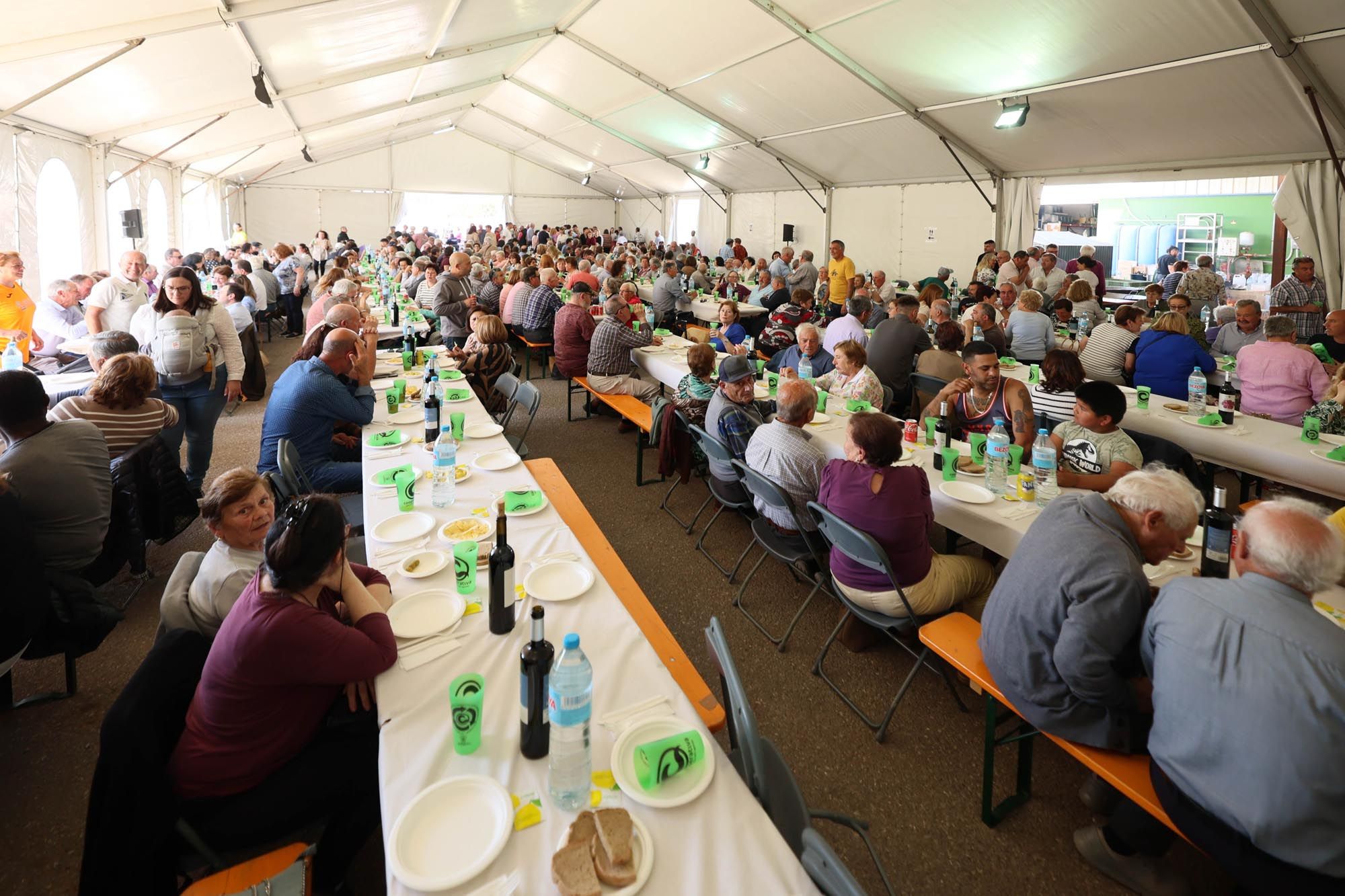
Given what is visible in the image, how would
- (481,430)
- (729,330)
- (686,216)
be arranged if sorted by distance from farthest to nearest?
(686,216) < (729,330) < (481,430)

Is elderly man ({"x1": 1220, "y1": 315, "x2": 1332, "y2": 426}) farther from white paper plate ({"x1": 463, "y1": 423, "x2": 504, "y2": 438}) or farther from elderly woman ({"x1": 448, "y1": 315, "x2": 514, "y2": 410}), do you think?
elderly woman ({"x1": 448, "y1": 315, "x2": 514, "y2": 410})

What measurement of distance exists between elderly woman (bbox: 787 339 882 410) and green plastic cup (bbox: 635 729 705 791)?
345 centimetres

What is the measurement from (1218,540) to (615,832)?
2.17 meters

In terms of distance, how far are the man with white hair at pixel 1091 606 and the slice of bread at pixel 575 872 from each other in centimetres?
142

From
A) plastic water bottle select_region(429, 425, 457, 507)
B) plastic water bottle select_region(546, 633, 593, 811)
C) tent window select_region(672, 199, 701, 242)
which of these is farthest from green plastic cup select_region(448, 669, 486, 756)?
tent window select_region(672, 199, 701, 242)

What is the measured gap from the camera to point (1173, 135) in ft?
26.1

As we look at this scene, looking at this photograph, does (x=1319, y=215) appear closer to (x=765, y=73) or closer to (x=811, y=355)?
(x=811, y=355)

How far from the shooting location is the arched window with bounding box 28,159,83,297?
689 cm

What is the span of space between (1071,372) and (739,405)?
184 centimetres

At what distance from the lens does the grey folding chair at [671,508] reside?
4344 mm

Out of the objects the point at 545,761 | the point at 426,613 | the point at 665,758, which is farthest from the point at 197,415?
the point at 665,758

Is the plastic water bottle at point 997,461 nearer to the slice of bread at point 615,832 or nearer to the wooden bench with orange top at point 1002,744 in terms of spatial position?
the wooden bench with orange top at point 1002,744

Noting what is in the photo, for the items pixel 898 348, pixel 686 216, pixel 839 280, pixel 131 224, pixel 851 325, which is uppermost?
pixel 686 216

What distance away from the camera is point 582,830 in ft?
4.10
